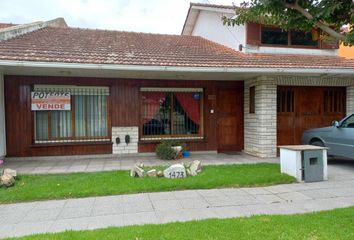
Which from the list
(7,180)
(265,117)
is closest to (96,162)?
(7,180)

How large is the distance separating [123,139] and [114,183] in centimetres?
356

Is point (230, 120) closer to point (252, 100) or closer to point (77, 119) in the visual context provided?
point (252, 100)

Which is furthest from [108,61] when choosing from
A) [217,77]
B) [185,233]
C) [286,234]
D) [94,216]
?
[286,234]

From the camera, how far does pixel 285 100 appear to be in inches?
381

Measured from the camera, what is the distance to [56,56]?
7.70 meters

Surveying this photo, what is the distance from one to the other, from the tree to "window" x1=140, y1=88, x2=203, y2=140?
5.33m

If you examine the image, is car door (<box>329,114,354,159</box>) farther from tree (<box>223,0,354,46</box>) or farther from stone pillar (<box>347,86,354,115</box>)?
tree (<box>223,0,354,46</box>)

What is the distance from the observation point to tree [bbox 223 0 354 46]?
4074 millimetres

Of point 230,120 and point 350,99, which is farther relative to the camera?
point 230,120

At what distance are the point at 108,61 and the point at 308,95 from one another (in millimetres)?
6949

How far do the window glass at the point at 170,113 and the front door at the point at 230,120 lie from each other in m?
0.81

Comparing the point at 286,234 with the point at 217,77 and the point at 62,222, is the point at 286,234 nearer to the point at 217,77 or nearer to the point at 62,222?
the point at 62,222

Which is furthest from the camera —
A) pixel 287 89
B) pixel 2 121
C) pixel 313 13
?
pixel 287 89

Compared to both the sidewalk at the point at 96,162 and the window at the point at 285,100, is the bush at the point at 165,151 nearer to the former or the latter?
the sidewalk at the point at 96,162
